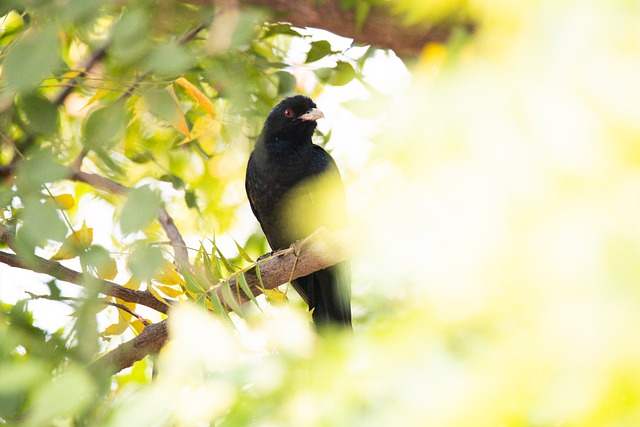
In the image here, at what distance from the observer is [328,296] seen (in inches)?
175

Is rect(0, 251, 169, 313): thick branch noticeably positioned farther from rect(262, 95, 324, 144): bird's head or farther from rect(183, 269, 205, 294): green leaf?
rect(262, 95, 324, 144): bird's head

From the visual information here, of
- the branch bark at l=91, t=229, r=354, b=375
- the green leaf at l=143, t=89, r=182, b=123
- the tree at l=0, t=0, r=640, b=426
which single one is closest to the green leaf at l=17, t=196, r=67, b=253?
the green leaf at l=143, t=89, r=182, b=123

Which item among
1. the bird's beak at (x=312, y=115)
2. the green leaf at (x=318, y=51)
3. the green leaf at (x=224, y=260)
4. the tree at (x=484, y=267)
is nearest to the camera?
the tree at (x=484, y=267)

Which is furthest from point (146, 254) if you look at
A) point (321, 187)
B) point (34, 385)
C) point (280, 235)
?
point (280, 235)

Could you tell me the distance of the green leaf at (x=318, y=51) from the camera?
290 centimetres

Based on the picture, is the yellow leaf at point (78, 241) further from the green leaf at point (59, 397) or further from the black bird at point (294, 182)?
the black bird at point (294, 182)

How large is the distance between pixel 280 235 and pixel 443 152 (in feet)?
13.1

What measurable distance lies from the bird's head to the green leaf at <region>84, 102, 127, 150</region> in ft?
11.0

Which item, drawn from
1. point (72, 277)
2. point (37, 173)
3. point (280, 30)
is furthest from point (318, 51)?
point (37, 173)

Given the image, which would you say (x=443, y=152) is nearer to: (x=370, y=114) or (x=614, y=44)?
(x=614, y=44)

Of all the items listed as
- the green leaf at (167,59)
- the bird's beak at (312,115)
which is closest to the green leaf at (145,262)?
the green leaf at (167,59)

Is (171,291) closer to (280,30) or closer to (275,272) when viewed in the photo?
(275,272)

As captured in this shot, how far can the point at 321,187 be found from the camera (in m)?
4.35

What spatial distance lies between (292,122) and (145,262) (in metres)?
3.57
